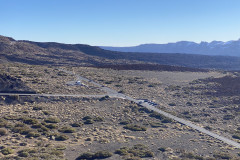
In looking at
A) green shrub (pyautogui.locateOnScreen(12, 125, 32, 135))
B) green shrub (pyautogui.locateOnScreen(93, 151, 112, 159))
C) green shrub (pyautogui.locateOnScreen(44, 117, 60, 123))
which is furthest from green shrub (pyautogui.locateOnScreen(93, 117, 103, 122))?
green shrub (pyautogui.locateOnScreen(93, 151, 112, 159))

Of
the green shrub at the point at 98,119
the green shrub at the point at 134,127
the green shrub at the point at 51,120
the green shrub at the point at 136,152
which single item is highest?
the green shrub at the point at 51,120

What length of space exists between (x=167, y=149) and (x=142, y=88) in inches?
1225

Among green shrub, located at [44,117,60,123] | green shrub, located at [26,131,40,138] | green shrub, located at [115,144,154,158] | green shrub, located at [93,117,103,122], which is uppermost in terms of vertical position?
green shrub, located at [26,131,40,138]

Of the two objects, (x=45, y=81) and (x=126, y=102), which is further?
(x=45, y=81)

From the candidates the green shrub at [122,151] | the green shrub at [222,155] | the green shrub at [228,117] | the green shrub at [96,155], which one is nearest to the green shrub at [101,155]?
the green shrub at [96,155]

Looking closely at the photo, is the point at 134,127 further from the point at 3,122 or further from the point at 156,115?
the point at 3,122

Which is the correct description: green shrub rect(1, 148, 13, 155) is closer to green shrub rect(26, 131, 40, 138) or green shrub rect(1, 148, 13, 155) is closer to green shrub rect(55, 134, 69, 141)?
green shrub rect(26, 131, 40, 138)

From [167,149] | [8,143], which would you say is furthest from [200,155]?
[8,143]

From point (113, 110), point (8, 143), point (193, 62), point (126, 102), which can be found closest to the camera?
point (8, 143)

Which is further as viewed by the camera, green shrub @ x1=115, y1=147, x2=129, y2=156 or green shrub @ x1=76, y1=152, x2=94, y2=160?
green shrub @ x1=115, y1=147, x2=129, y2=156

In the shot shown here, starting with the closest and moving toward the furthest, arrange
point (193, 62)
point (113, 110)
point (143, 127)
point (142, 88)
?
1. point (143, 127)
2. point (113, 110)
3. point (142, 88)
4. point (193, 62)

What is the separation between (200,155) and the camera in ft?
65.4

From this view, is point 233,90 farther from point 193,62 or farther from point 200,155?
point 193,62

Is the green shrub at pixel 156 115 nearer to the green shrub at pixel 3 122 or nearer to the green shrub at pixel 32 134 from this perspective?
the green shrub at pixel 32 134
